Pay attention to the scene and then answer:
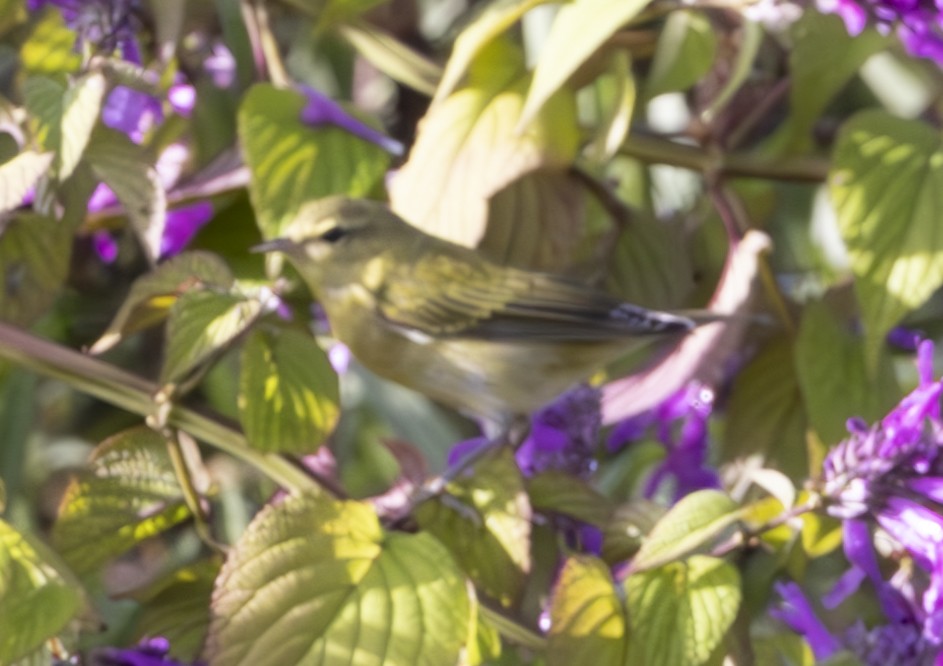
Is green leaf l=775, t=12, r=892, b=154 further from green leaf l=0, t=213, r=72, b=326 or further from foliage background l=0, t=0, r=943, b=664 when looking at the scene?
green leaf l=0, t=213, r=72, b=326


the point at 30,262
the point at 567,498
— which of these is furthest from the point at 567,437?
the point at 30,262

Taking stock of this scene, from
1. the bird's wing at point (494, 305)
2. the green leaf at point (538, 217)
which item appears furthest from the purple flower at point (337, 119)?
the bird's wing at point (494, 305)

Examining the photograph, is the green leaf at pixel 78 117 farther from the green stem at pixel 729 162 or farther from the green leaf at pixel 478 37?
the green stem at pixel 729 162

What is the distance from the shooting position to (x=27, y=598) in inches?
36.6

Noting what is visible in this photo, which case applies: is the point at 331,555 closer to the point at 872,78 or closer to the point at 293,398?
the point at 293,398

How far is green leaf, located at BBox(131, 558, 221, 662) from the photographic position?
3.90 feet

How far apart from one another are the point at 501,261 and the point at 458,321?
0.09 meters

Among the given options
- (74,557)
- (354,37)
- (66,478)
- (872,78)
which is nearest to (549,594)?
(74,557)

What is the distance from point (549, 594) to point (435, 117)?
40 centimetres

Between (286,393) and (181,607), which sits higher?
(286,393)

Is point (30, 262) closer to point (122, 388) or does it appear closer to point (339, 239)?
point (122, 388)

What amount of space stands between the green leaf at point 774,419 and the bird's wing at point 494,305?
12 cm

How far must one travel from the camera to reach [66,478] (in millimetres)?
2004

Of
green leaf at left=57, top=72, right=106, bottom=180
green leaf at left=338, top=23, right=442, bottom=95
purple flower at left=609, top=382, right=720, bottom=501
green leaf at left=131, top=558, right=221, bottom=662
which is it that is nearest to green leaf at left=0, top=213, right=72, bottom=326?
green leaf at left=57, top=72, right=106, bottom=180
